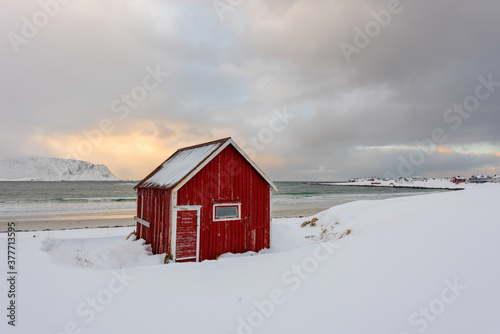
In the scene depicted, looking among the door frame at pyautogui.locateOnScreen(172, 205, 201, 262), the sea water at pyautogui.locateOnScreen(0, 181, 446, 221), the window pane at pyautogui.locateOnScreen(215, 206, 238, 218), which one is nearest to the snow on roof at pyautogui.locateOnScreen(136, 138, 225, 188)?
the door frame at pyautogui.locateOnScreen(172, 205, 201, 262)

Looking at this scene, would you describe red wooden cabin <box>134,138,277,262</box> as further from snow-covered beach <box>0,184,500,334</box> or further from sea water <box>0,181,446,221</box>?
sea water <box>0,181,446,221</box>

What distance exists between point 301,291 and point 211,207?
703cm

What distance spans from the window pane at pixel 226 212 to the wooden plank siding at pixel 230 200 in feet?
0.93

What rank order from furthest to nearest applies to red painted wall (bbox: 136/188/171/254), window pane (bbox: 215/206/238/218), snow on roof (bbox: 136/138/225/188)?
window pane (bbox: 215/206/238/218), red painted wall (bbox: 136/188/171/254), snow on roof (bbox: 136/138/225/188)

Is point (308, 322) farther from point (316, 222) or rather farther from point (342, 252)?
point (316, 222)

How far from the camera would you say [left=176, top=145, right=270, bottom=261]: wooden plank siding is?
1181 centimetres

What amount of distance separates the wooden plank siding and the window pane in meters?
0.28

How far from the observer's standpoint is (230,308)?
5238 millimetres

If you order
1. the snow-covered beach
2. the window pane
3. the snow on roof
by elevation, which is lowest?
the snow-covered beach

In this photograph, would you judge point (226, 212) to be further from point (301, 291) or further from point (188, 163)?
point (301, 291)

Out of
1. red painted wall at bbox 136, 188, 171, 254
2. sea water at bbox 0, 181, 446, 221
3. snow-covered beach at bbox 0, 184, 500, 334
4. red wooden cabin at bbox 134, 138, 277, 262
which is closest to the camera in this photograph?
snow-covered beach at bbox 0, 184, 500, 334

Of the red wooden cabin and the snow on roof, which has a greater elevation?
the snow on roof

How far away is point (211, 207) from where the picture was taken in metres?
12.0

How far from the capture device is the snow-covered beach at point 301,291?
4512 mm
